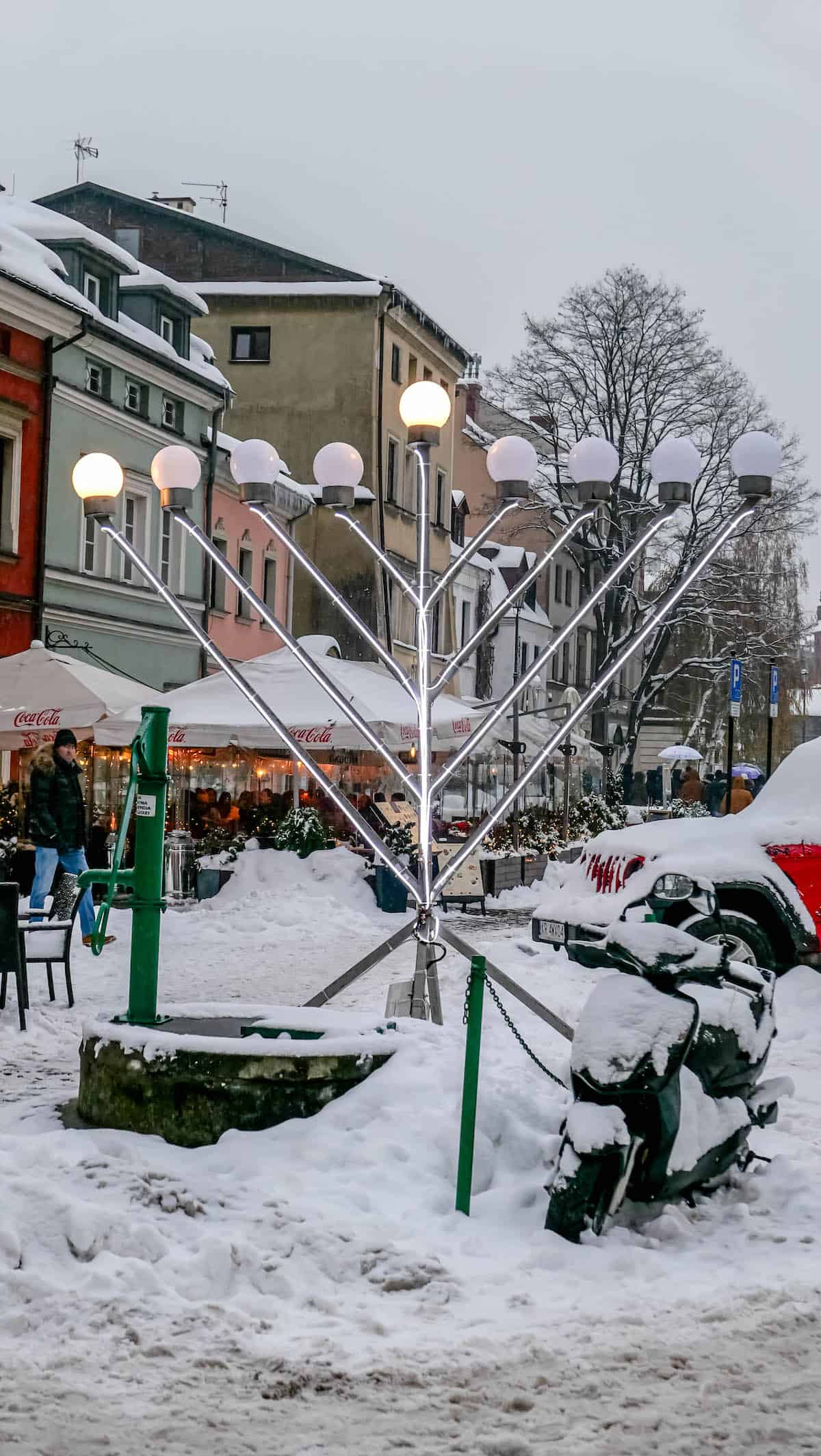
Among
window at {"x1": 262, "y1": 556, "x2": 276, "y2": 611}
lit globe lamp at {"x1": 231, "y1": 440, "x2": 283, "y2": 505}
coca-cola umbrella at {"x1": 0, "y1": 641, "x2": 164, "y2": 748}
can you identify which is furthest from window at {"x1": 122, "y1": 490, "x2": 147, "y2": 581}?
lit globe lamp at {"x1": 231, "y1": 440, "x2": 283, "y2": 505}

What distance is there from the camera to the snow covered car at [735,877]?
11.1 metres

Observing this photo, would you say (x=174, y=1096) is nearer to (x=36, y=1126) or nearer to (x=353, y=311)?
(x=36, y=1126)

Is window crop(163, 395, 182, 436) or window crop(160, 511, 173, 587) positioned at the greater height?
window crop(163, 395, 182, 436)

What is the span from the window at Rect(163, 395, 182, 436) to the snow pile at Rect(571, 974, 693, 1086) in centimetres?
2803

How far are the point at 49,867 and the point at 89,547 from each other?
1478cm

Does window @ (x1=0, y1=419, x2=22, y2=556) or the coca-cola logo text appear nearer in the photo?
the coca-cola logo text

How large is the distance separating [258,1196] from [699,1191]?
1.70 metres

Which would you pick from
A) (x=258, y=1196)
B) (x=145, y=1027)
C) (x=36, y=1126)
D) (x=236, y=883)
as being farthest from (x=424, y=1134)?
(x=236, y=883)

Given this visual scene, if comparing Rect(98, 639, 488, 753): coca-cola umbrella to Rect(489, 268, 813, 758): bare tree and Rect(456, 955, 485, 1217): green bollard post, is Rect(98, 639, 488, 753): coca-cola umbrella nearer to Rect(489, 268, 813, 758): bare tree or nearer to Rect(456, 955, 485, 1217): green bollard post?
Rect(456, 955, 485, 1217): green bollard post

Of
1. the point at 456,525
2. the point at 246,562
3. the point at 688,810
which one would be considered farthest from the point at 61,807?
the point at 456,525

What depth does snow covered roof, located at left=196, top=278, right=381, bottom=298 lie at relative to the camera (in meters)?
43.0

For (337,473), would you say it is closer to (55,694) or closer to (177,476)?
(177,476)

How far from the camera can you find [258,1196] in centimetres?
592

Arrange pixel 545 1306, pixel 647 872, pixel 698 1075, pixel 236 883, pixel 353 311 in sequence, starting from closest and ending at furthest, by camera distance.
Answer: pixel 545 1306 → pixel 698 1075 → pixel 647 872 → pixel 236 883 → pixel 353 311
